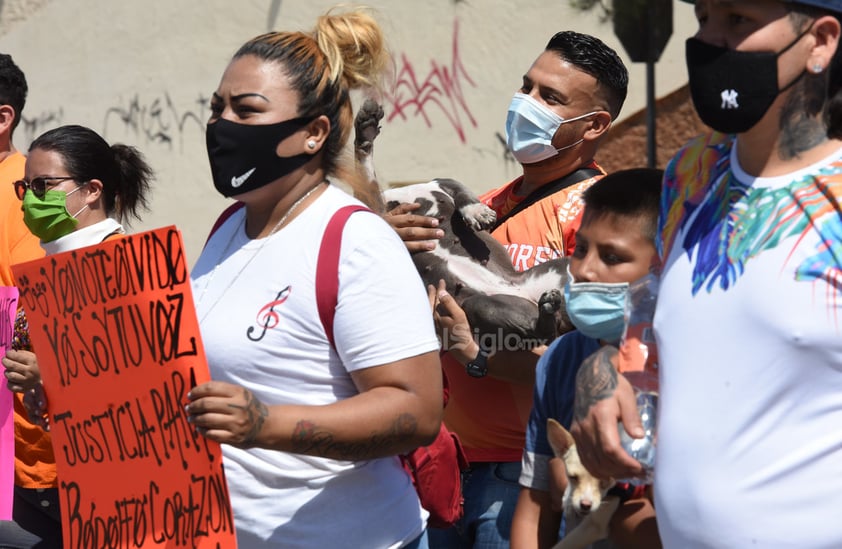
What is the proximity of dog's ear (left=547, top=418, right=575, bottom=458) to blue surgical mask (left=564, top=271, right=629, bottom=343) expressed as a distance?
0.78 ft

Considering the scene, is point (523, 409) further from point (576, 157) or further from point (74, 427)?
point (74, 427)

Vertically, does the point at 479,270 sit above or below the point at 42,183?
below

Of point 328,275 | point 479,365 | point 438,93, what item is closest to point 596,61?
point 479,365

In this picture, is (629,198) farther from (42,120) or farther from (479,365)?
(42,120)

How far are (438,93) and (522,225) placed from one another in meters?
8.46

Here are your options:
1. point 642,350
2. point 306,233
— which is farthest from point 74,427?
point 642,350

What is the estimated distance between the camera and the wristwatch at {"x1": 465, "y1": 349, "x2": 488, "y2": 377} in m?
3.61

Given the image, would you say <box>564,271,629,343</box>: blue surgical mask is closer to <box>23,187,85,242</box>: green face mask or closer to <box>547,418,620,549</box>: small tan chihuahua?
<box>547,418,620,549</box>: small tan chihuahua

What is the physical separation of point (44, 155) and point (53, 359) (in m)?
1.32

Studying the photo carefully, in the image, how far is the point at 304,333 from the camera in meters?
2.72

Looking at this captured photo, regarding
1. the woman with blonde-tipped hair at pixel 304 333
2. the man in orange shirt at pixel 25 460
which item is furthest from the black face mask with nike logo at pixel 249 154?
the man in orange shirt at pixel 25 460

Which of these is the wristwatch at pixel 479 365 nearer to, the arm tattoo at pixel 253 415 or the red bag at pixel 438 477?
the red bag at pixel 438 477

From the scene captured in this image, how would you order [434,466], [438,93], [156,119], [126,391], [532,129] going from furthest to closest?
[156,119]
[438,93]
[532,129]
[434,466]
[126,391]

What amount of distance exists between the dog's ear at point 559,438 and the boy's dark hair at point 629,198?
0.52 meters
